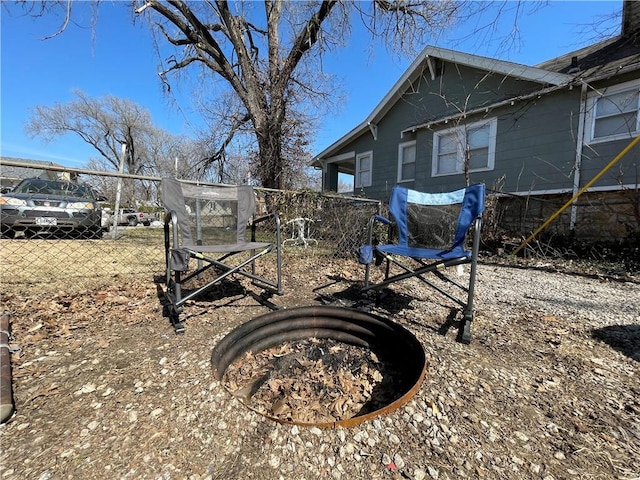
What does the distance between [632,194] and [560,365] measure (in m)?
5.06

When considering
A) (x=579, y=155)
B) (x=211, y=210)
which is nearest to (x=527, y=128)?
(x=579, y=155)

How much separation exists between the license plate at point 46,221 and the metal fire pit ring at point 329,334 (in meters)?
3.14

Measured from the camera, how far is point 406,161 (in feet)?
28.0

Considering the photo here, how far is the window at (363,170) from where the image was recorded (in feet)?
31.7

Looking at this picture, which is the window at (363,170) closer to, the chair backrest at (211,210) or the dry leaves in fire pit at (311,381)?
the chair backrest at (211,210)

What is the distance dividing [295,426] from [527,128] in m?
7.56

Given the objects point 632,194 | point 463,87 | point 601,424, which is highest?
point 463,87

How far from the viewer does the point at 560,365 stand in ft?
5.36

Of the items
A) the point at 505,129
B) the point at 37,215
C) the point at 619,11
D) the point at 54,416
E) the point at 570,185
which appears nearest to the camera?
the point at 54,416

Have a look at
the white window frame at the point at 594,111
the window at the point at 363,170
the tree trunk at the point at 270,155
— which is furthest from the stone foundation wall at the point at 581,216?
the tree trunk at the point at 270,155

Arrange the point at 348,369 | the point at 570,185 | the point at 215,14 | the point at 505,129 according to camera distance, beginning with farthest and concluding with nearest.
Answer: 1. the point at 215,14
2. the point at 505,129
3. the point at 570,185
4. the point at 348,369

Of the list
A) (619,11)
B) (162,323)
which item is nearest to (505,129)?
(619,11)

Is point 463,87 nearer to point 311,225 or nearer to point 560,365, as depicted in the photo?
point 311,225

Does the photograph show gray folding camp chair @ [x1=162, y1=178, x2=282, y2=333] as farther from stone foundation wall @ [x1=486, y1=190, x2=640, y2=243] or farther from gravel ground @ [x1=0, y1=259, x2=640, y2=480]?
stone foundation wall @ [x1=486, y1=190, x2=640, y2=243]
